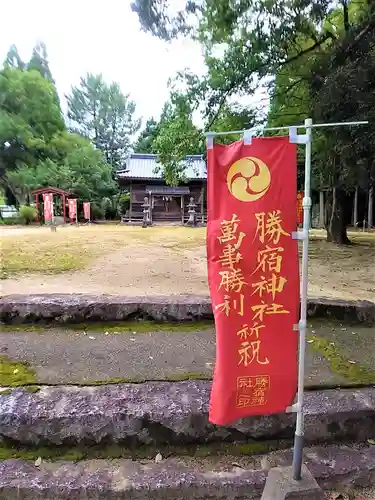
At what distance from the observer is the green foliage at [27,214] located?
67.9 feet

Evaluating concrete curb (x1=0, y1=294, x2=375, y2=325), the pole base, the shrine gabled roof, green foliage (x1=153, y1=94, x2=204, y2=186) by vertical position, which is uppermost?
the shrine gabled roof

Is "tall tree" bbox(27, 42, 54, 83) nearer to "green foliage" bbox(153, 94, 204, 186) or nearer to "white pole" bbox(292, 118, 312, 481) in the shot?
"green foliage" bbox(153, 94, 204, 186)

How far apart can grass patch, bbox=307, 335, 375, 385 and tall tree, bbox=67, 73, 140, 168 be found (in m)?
33.0

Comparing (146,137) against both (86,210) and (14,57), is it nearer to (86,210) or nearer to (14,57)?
(14,57)

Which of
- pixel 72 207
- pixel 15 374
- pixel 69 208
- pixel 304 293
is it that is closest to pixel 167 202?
pixel 69 208

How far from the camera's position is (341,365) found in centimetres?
287

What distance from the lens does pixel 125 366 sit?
2.75m

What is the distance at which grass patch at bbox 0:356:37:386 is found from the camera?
2.39 m

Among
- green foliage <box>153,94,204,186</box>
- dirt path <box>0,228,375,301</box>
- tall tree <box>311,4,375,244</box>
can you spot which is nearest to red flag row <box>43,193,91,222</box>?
dirt path <box>0,228,375,301</box>

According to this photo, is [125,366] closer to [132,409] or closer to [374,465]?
[132,409]

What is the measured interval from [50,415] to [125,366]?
2.48ft

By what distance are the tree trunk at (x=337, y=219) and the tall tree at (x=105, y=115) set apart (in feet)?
82.3

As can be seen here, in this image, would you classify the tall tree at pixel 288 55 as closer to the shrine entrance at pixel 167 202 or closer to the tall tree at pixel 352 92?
the tall tree at pixel 352 92

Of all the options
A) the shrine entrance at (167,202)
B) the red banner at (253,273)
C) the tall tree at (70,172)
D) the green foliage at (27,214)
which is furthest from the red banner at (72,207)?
the red banner at (253,273)
